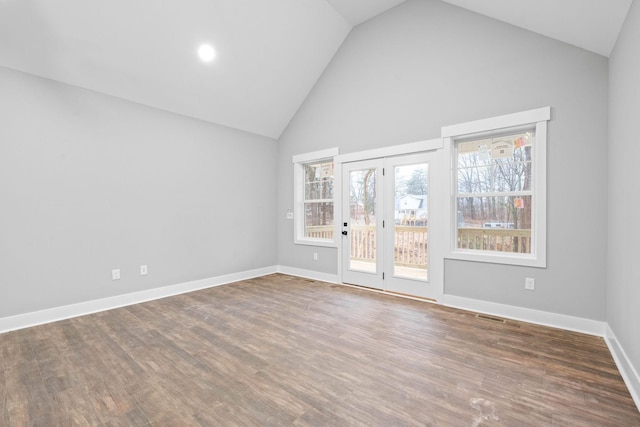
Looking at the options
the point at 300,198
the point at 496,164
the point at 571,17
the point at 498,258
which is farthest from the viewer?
the point at 300,198

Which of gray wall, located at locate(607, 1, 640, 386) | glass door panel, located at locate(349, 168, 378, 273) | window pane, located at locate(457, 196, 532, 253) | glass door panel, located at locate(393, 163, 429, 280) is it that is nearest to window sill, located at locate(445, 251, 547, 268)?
window pane, located at locate(457, 196, 532, 253)

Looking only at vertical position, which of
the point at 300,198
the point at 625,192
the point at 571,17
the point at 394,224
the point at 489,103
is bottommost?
the point at 394,224

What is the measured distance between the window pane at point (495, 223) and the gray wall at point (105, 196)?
3529 millimetres

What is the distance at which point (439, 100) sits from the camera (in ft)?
12.1

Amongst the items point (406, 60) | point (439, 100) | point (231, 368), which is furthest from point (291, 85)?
point (231, 368)

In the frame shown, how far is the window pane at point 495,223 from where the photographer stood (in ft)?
10.5

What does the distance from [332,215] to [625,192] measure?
3548mm

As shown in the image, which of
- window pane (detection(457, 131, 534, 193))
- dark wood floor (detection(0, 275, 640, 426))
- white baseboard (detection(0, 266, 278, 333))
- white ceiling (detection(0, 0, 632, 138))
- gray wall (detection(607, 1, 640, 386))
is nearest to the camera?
dark wood floor (detection(0, 275, 640, 426))

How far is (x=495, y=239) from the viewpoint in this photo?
339 cm

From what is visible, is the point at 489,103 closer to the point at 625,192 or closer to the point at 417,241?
the point at 625,192

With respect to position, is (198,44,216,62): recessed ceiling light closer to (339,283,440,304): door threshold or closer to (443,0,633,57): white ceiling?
(443,0,633,57): white ceiling

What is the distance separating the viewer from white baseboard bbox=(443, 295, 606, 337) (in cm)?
277

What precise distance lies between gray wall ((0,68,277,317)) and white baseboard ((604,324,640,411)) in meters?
4.68

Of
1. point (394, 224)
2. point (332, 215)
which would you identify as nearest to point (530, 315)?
point (394, 224)
